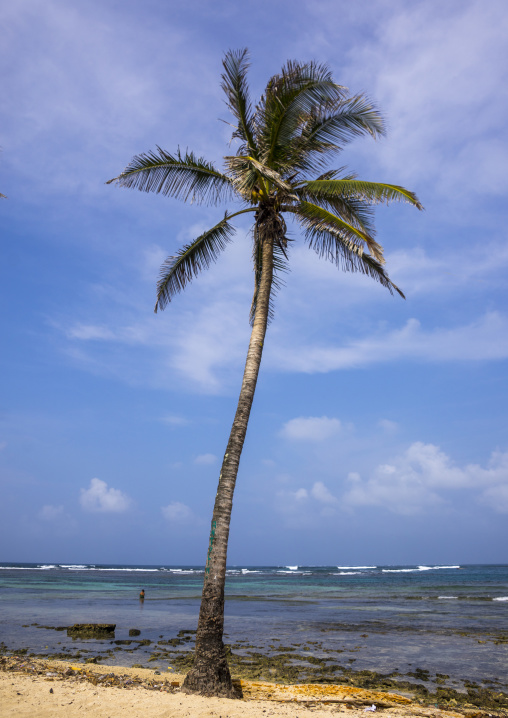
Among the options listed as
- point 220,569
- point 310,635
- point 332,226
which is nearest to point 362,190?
point 332,226

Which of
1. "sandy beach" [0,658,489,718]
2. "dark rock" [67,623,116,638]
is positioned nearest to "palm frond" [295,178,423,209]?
"sandy beach" [0,658,489,718]

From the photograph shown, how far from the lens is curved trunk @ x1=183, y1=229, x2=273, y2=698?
24.7 ft

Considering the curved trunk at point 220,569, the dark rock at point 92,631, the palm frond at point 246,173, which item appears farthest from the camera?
the dark rock at point 92,631

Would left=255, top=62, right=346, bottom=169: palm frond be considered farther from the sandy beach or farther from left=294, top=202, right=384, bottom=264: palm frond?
the sandy beach

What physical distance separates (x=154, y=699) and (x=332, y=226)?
8161 mm

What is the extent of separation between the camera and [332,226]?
32.2 ft

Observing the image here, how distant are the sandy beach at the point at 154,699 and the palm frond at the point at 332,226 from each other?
712 centimetres

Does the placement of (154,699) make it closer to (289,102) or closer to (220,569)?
(220,569)

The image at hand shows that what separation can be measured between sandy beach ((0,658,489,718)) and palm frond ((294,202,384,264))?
712cm

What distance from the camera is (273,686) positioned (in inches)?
351

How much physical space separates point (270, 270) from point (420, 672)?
9125mm

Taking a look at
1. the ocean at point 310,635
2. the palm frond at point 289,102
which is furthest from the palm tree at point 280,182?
the ocean at point 310,635

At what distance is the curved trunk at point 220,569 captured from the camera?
754 cm

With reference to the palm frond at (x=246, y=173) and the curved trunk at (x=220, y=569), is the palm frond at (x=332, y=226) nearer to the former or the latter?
the palm frond at (x=246, y=173)
